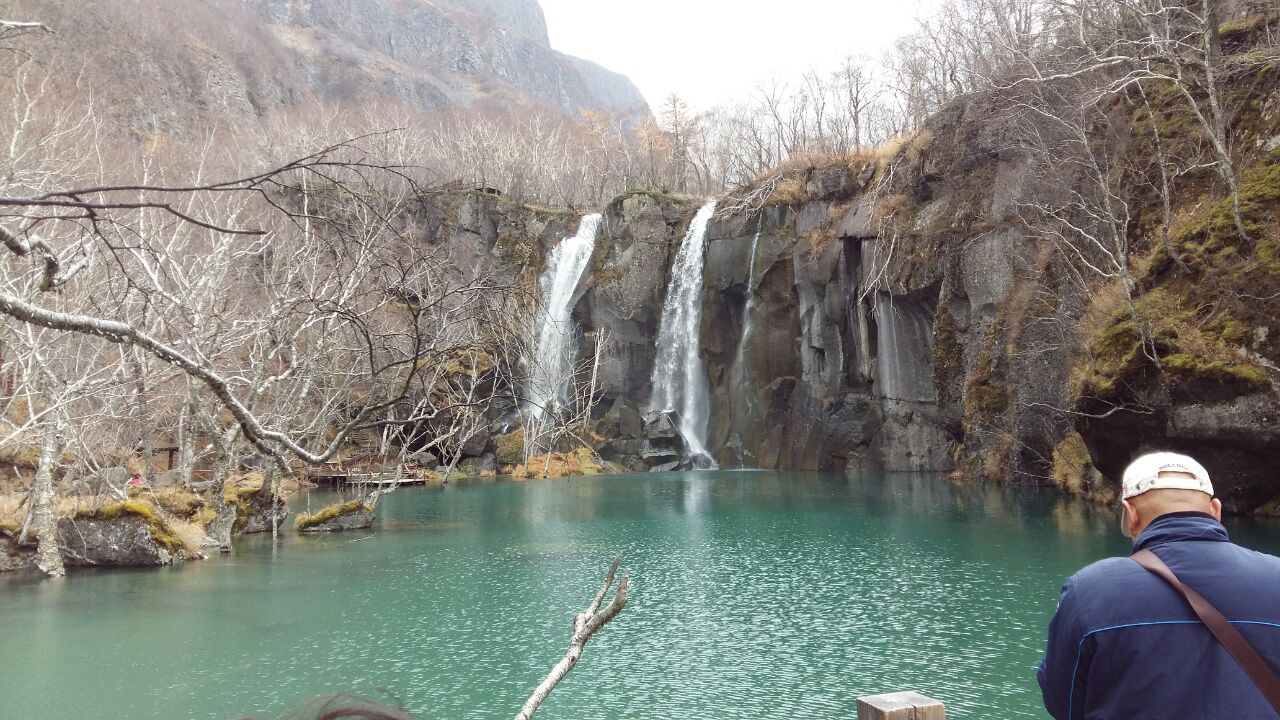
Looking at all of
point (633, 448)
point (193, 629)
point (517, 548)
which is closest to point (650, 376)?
point (633, 448)

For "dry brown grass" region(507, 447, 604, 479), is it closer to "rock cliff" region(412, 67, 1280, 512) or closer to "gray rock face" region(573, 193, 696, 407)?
"rock cliff" region(412, 67, 1280, 512)

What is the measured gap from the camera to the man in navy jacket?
2.49m

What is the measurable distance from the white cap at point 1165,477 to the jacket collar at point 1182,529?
0.28 feet

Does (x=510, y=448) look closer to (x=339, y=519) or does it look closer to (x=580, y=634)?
(x=339, y=519)

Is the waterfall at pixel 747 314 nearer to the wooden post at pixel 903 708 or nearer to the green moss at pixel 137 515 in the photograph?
the green moss at pixel 137 515

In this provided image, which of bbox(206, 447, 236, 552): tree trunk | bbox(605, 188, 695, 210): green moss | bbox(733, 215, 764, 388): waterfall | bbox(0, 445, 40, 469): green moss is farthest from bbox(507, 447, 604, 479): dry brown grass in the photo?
bbox(0, 445, 40, 469): green moss

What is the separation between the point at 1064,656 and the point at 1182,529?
0.51 meters

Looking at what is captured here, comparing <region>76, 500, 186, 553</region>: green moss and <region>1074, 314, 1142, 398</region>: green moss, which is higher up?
<region>1074, 314, 1142, 398</region>: green moss

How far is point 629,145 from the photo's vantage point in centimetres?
6975

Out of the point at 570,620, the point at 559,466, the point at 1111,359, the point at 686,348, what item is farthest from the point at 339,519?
the point at 686,348

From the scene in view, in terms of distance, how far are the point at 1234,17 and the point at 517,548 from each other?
20.0 metres

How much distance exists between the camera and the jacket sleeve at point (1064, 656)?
8.86 feet

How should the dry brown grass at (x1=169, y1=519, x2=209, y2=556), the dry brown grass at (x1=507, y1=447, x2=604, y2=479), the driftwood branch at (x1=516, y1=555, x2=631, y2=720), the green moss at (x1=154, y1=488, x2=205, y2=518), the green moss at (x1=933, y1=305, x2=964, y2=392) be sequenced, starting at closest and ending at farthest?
the driftwood branch at (x1=516, y1=555, x2=631, y2=720), the dry brown grass at (x1=169, y1=519, x2=209, y2=556), the green moss at (x1=154, y1=488, x2=205, y2=518), the green moss at (x1=933, y1=305, x2=964, y2=392), the dry brown grass at (x1=507, y1=447, x2=604, y2=479)

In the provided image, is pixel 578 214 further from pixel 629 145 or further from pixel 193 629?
pixel 193 629
